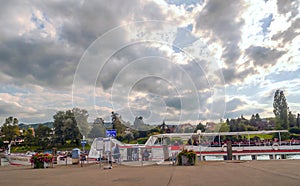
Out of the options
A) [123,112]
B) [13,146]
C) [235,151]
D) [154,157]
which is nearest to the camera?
[154,157]

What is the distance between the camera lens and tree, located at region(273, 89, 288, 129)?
87.7m

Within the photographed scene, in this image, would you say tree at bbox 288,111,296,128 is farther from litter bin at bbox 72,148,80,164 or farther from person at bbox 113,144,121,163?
litter bin at bbox 72,148,80,164

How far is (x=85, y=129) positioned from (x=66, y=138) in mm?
54296

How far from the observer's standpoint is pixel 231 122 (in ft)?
345

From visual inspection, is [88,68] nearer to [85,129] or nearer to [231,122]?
[85,129]

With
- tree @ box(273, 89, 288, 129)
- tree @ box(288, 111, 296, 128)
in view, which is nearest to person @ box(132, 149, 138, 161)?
tree @ box(273, 89, 288, 129)

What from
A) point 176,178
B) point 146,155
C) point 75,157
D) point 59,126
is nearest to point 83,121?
point 75,157

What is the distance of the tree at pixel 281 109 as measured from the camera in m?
87.7

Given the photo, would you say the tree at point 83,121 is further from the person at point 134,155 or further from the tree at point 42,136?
the tree at point 42,136

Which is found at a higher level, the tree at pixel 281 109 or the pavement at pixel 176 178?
the tree at pixel 281 109

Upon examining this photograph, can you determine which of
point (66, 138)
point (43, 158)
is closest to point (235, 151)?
point (43, 158)

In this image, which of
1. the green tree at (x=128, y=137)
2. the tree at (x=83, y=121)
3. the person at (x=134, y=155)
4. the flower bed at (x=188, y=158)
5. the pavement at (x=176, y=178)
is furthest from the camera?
the green tree at (x=128, y=137)

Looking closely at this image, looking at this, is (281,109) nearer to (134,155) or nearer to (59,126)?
(59,126)

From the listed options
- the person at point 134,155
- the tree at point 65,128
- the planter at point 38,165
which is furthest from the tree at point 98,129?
the tree at point 65,128
